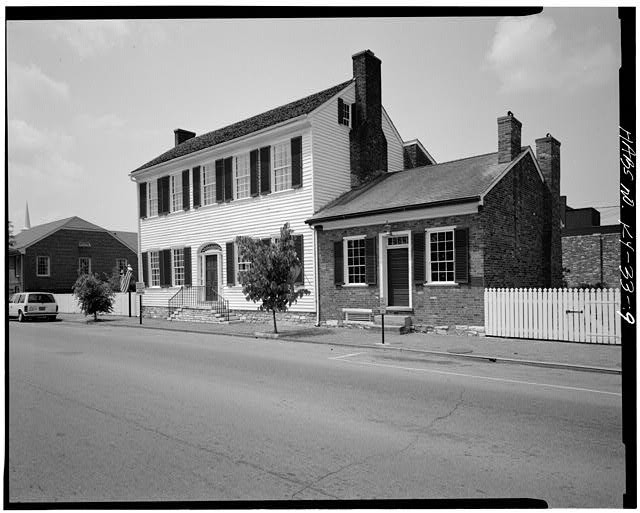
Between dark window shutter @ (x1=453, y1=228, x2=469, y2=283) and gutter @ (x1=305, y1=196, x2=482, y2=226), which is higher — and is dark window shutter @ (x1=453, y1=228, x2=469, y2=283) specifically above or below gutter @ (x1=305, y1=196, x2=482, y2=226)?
below

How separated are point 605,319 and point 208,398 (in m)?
9.86

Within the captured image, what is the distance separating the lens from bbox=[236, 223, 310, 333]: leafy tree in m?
Result: 15.7

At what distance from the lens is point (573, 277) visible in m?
26.6

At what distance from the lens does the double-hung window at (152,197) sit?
2566cm

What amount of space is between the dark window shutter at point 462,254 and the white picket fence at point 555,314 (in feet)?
2.63

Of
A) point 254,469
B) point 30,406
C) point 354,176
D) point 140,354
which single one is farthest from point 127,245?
point 254,469

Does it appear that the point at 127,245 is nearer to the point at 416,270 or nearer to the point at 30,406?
the point at 416,270

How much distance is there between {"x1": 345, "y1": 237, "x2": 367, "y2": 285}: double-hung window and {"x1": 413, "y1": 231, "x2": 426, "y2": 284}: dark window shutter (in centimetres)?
205

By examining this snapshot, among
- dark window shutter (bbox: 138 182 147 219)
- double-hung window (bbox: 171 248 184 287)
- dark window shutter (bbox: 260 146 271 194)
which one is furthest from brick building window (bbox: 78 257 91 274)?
dark window shutter (bbox: 260 146 271 194)

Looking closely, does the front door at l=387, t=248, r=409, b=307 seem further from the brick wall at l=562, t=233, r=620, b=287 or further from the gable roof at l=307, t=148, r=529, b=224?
the brick wall at l=562, t=233, r=620, b=287

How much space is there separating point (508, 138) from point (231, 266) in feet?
39.0

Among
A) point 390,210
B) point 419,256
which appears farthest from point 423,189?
point 419,256

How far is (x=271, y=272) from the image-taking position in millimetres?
15758

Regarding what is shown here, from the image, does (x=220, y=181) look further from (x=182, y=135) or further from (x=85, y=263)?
(x=85, y=263)
